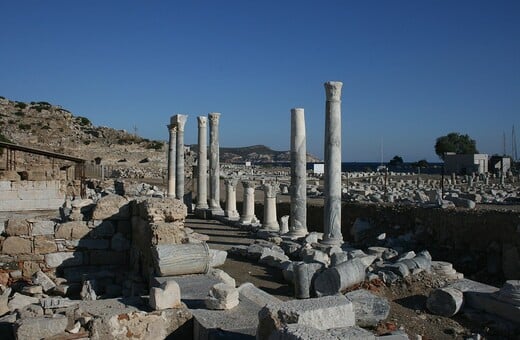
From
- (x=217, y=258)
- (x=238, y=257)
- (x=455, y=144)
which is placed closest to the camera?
(x=217, y=258)

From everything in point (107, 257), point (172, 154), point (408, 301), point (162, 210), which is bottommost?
point (408, 301)

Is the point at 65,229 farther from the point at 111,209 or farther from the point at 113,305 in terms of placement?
the point at 113,305

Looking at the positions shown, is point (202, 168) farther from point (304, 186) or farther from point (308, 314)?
point (308, 314)

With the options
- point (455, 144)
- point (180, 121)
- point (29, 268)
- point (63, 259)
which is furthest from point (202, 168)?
point (455, 144)

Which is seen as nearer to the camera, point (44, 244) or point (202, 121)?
point (44, 244)

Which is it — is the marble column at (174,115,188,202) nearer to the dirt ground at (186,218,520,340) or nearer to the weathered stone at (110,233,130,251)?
the dirt ground at (186,218,520,340)

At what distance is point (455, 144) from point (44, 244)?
229 feet

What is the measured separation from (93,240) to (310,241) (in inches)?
256

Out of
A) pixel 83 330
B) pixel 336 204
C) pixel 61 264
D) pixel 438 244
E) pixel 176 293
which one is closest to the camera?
pixel 83 330

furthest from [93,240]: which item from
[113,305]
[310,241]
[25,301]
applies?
[310,241]

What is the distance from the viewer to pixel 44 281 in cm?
905

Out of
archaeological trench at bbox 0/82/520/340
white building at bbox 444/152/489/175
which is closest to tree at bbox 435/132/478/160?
white building at bbox 444/152/489/175

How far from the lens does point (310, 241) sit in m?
14.4

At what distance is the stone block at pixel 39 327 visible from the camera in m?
5.29
